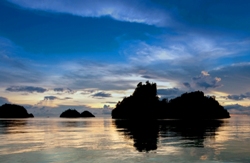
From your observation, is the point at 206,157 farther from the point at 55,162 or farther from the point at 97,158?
the point at 55,162

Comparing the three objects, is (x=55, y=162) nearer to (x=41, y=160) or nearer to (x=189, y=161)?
(x=41, y=160)

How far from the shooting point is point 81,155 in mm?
29625

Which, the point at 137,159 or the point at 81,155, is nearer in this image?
the point at 137,159

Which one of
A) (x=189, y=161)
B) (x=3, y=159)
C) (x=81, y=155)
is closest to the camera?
(x=189, y=161)

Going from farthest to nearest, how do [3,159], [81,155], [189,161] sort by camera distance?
[81,155] < [3,159] < [189,161]

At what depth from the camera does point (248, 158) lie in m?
27.1

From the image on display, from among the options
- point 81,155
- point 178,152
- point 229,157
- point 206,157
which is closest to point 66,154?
point 81,155

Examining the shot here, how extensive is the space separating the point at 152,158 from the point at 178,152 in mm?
5088

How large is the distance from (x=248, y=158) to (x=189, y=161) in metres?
6.27

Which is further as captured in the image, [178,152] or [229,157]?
[178,152]

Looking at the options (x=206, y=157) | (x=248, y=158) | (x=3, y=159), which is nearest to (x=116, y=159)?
(x=206, y=157)

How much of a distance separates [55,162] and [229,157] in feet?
54.8

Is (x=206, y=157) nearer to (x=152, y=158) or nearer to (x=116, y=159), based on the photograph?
(x=152, y=158)

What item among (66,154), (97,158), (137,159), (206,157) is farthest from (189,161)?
(66,154)
